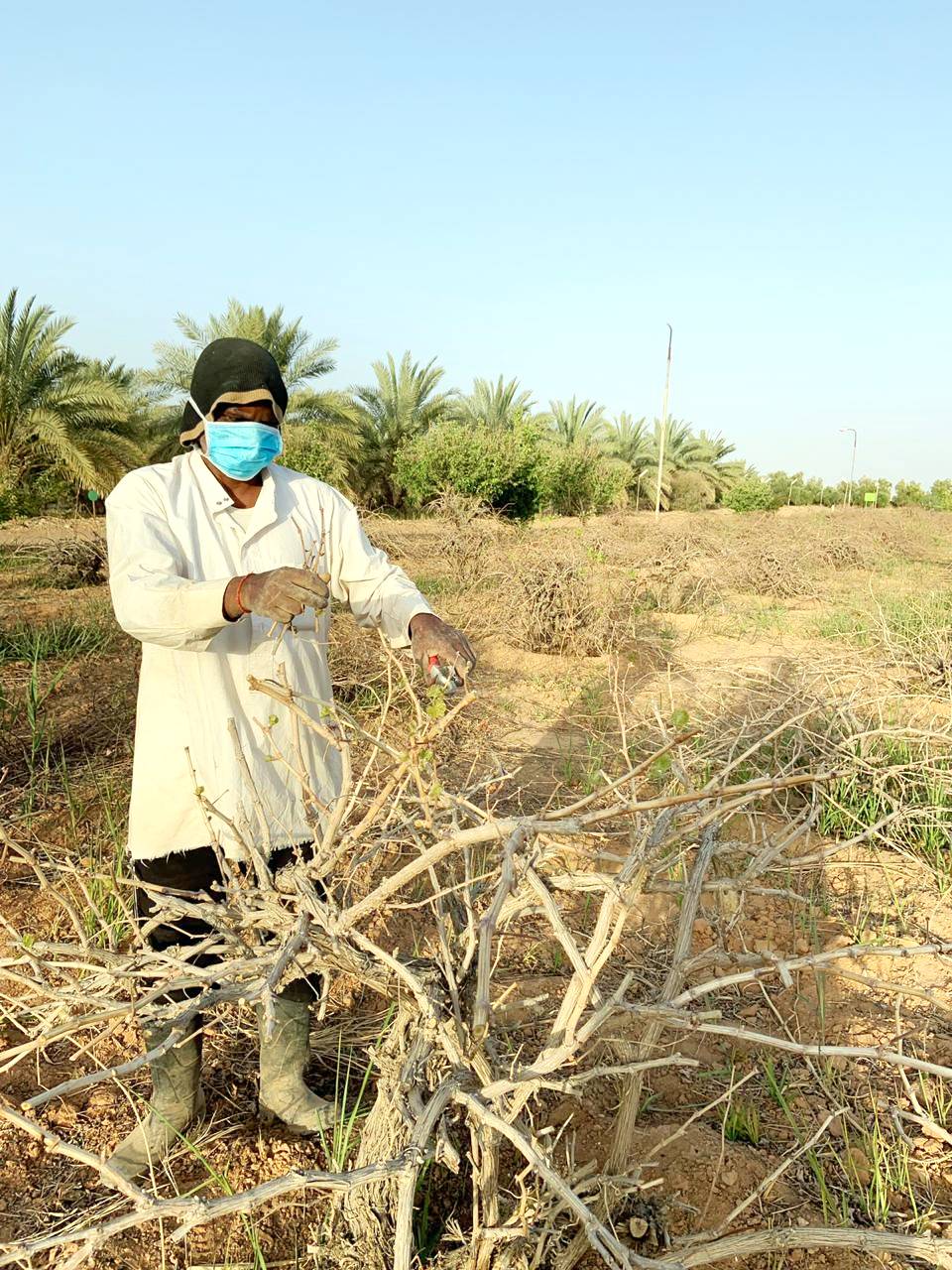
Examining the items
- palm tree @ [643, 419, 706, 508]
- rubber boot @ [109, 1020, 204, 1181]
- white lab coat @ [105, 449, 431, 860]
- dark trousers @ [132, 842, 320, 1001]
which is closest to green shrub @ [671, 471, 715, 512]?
palm tree @ [643, 419, 706, 508]

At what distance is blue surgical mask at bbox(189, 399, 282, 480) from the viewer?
2033mm

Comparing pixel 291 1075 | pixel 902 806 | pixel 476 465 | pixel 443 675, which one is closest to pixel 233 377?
pixel 443 675

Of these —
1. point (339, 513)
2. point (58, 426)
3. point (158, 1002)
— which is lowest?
point (158, 1002)

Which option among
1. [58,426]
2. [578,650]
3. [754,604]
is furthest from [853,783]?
Answer: [58,426]

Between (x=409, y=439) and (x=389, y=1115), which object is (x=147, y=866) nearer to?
(x=389, y=1115)

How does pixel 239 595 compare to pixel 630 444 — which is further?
pixel 630 444

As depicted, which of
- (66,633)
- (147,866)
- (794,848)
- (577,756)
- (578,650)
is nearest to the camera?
(147,866)

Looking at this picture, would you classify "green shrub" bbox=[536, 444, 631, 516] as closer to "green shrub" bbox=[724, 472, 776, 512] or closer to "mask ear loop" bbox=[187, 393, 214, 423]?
"green shrub" bbox=[724, 472, 776, 512]

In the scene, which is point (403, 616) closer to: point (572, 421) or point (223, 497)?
point (223, 497)

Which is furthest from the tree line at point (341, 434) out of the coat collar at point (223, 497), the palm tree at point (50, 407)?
the coat collar at point (223, 497)

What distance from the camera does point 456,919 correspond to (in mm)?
2297

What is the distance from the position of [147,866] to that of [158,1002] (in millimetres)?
318

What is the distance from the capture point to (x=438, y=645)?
1.81m

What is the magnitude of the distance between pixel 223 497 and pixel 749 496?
102ft
